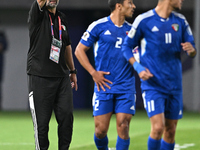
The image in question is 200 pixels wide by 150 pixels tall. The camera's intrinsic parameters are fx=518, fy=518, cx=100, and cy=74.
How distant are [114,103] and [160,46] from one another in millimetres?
1587

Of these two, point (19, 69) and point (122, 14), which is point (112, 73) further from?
point (19, 69)

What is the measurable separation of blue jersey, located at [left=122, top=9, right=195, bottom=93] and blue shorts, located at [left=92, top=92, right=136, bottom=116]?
1036mm

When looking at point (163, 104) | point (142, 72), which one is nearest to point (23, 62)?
point (163, 104)

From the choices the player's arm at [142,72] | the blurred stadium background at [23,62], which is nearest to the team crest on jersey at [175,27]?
the player's arm at [142,72]

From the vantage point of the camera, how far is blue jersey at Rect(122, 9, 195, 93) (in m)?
5.85

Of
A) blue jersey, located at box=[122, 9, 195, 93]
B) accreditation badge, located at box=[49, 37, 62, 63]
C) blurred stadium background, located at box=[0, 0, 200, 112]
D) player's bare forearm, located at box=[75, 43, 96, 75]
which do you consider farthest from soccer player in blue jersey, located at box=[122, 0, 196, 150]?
blurred stadium background, located at box=[0, 0, 200, 112]

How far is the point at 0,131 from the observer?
477 inches

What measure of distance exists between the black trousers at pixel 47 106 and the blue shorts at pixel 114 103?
63cm

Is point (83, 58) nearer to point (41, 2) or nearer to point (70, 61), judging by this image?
point (70, 61)

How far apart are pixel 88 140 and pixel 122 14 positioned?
381 cm

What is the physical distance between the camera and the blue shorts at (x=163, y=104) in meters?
5.84

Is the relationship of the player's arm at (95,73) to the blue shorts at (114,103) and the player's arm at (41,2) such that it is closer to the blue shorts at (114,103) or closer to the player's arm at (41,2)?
the blue shorts at (114,103)

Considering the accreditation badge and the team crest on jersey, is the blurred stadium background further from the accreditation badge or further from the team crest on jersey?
the team crest on jersey

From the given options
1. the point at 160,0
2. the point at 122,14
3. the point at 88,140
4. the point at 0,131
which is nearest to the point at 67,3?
the point at 0,131
